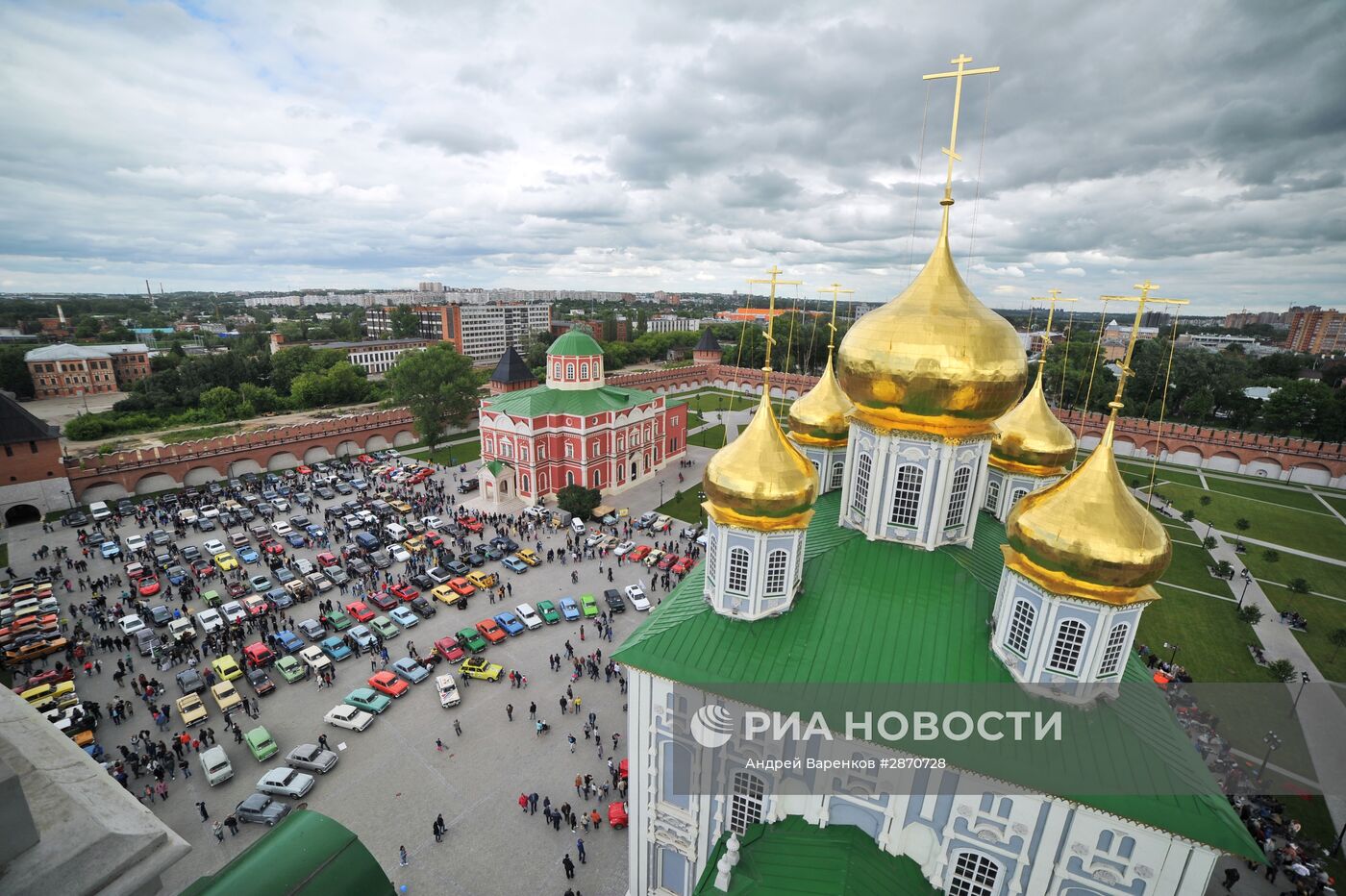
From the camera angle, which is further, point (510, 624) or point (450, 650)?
point (510, 624)

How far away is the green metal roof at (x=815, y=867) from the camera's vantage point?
10.3 m

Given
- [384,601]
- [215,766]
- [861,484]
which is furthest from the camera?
[384,601]

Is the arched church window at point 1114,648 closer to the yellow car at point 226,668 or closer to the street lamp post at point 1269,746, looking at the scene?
the street lamp post at point 1269,746

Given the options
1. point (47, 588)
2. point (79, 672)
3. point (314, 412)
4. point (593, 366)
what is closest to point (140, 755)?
point (79, 672)

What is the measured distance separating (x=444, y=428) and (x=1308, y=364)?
108060mm

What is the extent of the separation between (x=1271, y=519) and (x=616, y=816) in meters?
42.2

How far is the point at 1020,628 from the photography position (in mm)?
10906

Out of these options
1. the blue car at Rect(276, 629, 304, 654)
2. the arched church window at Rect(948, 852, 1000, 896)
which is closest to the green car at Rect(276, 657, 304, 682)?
the blue car at Rect(276, 629, 304, 654)

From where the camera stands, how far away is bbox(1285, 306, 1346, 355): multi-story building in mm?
118438

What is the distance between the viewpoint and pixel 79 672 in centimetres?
2005

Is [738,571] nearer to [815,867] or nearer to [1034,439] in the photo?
[815,867]

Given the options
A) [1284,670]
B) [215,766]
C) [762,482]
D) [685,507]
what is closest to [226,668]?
[215,766]

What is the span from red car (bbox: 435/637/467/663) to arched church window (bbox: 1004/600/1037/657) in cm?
1728

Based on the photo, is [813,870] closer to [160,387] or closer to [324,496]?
[324,496]
